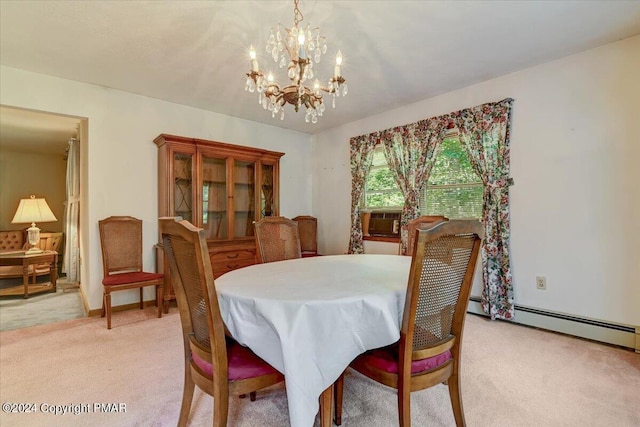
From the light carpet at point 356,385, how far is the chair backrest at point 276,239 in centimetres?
96

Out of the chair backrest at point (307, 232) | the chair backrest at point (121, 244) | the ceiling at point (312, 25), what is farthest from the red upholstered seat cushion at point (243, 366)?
the chair backrest at point (307, 232)

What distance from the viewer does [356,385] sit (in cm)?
187

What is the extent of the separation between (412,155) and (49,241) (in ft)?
20.1

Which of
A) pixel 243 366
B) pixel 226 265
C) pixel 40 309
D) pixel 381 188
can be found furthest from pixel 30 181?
pixel 243 366

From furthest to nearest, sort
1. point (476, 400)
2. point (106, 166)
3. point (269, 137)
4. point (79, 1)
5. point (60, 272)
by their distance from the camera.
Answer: point (60, 272) → point (269, 137) → point (106, 166) → point (79, 1) → point (476, 400)

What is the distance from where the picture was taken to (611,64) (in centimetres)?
247

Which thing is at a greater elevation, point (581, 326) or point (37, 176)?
point (37, 176)

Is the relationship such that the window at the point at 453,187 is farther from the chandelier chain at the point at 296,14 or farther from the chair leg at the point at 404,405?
the chair leg at the point at 404,405

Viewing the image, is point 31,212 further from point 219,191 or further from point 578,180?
point 578,180

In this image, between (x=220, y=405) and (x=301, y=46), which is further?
(x=301, y=46)

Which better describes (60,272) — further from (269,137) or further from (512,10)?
(512,10)

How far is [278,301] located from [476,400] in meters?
1.35

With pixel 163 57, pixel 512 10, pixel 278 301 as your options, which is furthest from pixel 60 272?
pixel 512 10

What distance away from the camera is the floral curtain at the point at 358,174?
4.20m
